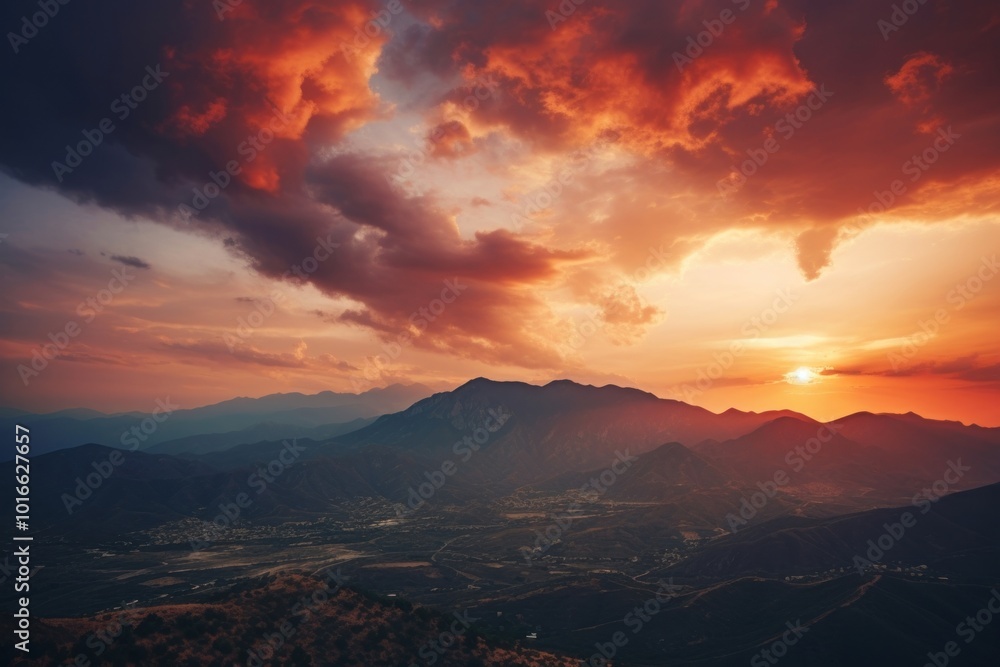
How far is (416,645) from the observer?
267ft

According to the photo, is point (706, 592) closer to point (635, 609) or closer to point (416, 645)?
point (635, 609)

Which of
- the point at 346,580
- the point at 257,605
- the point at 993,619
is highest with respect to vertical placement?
the point at 257,605

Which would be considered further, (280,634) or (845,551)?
(845,551)

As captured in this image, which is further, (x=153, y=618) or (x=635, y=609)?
(x=635, y=609)

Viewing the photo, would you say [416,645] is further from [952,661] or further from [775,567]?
[775,567]

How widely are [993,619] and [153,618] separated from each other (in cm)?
16455

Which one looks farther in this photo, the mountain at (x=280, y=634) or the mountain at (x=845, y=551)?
the mountain at (x=845, y=551)

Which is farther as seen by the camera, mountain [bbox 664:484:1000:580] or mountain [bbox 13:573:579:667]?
mountain [bbox 664:484:1000:580]

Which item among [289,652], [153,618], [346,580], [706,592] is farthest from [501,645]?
[346,580]

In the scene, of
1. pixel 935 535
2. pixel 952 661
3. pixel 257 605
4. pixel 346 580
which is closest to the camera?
pixel 257 605

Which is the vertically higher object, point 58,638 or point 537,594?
point 58,638

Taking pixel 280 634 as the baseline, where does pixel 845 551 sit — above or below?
below

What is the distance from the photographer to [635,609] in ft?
469

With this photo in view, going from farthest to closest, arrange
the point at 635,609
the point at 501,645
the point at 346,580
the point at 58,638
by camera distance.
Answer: the point at 346,580
the point at 635,609
the point at 501,645
the point at 58,638
